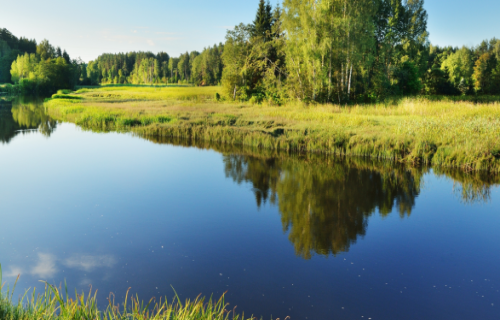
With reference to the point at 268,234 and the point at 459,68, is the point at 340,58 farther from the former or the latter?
the point at 459,68

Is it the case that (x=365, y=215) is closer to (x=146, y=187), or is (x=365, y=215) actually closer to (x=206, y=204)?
(x=206, y=204)

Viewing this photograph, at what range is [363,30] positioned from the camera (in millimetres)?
23734

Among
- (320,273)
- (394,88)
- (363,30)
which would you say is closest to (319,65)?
(363,30)

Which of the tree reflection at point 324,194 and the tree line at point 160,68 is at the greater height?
the tree line at point 160,68

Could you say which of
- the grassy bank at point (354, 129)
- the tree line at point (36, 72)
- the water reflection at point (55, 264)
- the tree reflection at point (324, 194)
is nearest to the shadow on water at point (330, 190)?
the tree reflection at point (324, 194)

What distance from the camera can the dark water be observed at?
459 centimetres

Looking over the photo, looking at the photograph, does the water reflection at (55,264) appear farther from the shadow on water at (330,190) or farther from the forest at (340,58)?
the forest at (340,58)

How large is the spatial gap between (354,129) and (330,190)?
20.1 feet

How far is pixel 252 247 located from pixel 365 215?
2929 millimetres

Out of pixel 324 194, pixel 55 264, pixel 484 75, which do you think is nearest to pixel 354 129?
pixel 324 194

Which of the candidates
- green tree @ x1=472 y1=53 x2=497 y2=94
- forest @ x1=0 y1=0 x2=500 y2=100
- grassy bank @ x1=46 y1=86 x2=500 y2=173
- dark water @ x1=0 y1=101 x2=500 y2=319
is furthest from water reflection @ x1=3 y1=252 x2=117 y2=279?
green tree @ x1=472 y1=53 x2=497 y2=94

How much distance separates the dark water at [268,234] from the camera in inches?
181

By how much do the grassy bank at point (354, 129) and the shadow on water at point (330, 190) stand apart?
2.19 feet

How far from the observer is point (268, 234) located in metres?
6.50
